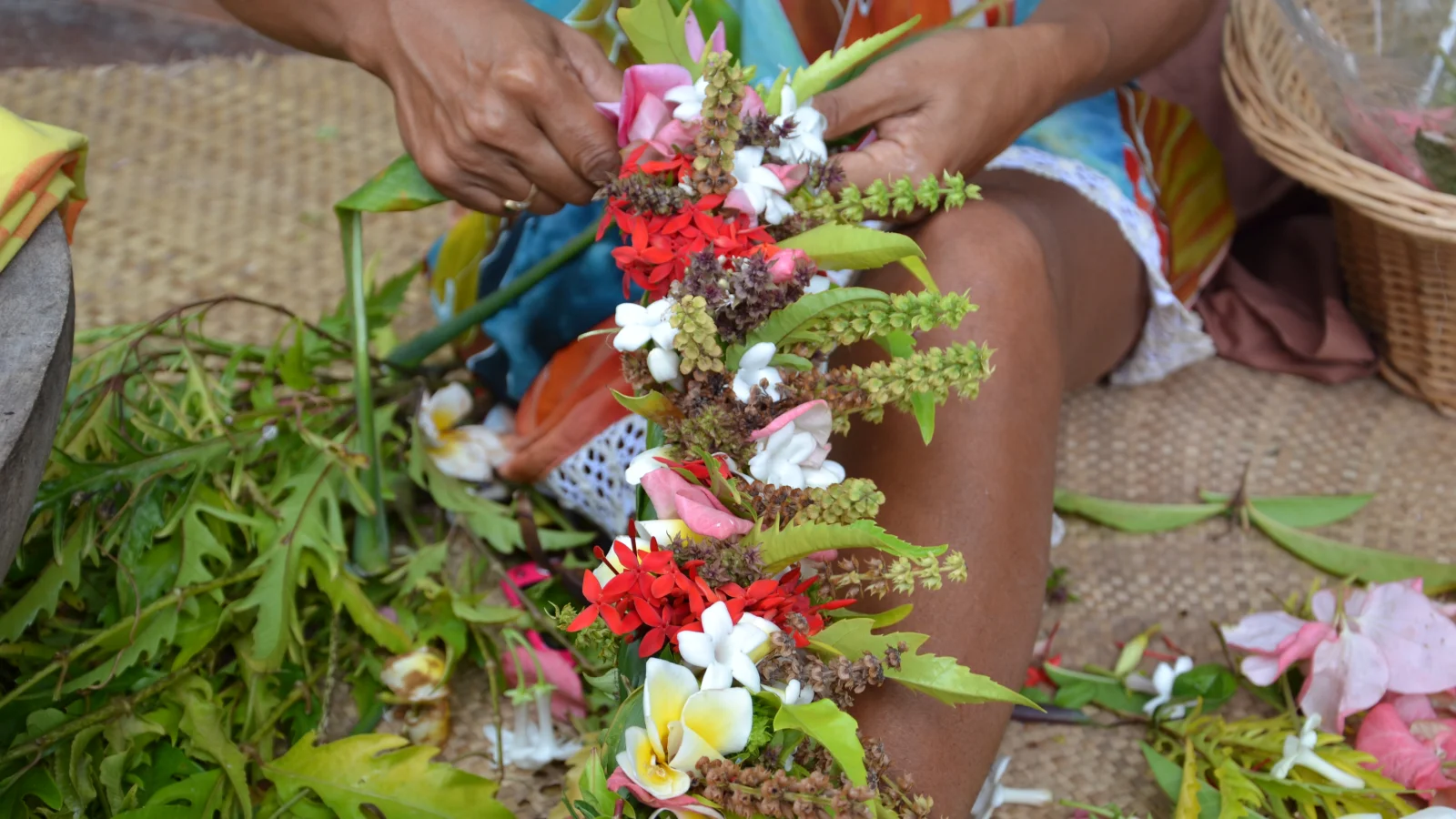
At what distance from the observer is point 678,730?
430 millimetres

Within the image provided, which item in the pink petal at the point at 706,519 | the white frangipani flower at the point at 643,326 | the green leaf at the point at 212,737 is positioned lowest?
the green leaf at the point at 212,737

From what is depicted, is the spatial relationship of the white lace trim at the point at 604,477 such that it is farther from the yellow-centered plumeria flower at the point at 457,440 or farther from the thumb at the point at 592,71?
Answer: the thumb at the point at 592,71

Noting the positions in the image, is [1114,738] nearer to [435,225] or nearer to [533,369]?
[533,369]

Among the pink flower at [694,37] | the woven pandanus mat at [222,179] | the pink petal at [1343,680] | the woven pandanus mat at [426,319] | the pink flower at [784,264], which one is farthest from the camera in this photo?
the woven pandanus mat at [222,179]

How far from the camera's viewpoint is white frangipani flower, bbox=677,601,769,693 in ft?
1.41

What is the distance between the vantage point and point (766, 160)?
23.1 inches

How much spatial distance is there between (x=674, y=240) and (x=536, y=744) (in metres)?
0.37

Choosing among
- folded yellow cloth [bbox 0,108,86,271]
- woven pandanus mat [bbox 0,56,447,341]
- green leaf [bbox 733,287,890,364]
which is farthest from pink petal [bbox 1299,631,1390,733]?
woven pandanus mat [bbox 0,56,447,341]

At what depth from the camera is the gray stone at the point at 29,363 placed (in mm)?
417

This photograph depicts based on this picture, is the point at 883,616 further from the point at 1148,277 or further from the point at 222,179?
the point at 222,179

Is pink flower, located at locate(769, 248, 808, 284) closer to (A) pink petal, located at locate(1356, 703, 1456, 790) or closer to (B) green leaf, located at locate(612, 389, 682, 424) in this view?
(B) green leaf, located at locate(612, 389, 682, 424)

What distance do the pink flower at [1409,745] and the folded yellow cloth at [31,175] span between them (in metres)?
0.76

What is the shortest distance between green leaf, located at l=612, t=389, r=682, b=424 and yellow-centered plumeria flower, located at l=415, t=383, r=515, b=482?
385 mm

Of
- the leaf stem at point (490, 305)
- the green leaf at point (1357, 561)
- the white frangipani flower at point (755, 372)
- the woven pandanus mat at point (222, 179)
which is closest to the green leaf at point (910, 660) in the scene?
the white frangipani flower at point (755, 372)
